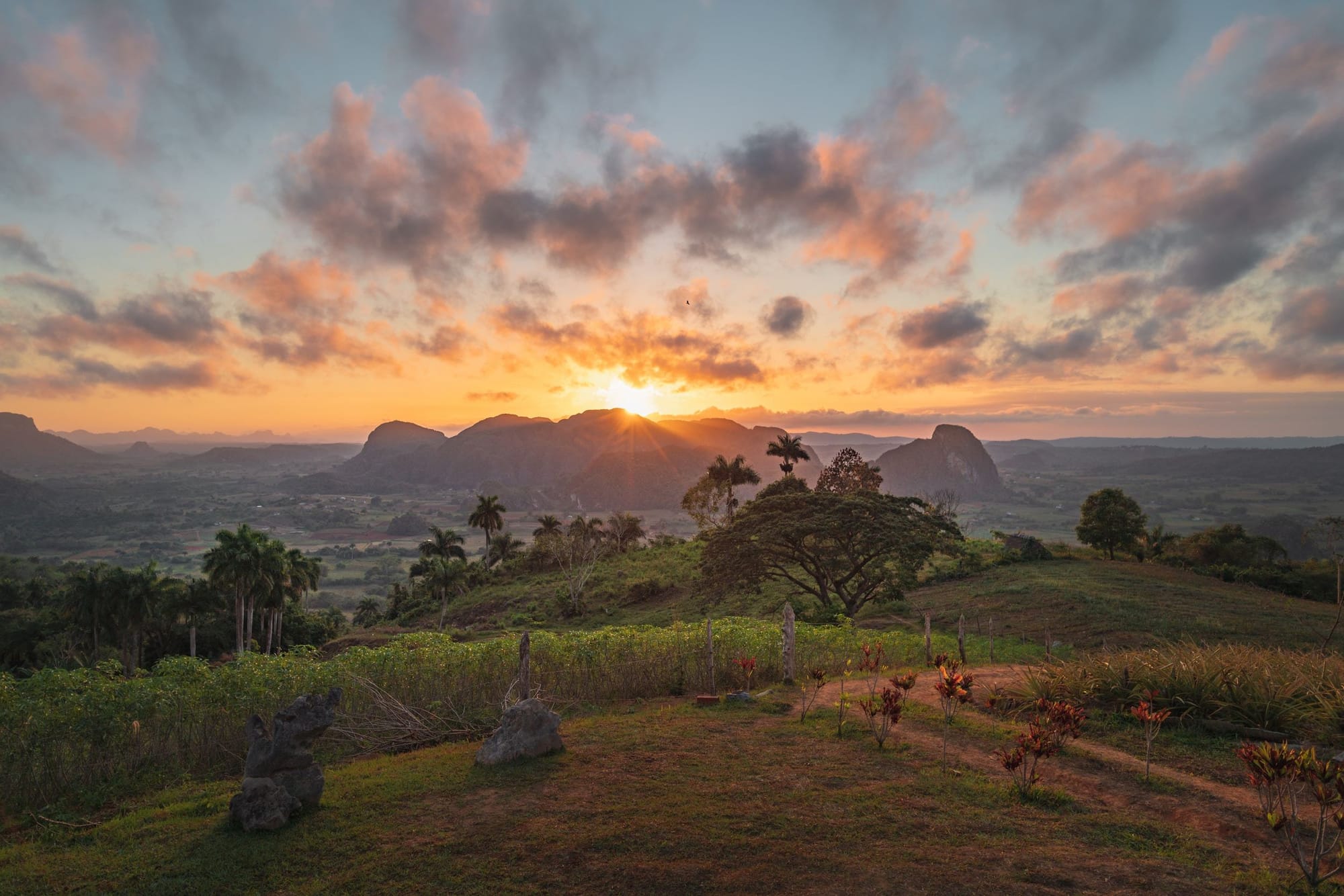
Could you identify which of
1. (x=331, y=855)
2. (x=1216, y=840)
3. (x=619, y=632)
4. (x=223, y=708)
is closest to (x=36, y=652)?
(x=223, y=708)

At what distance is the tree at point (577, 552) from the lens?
42750 millimetres

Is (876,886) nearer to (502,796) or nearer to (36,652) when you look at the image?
(502,796)

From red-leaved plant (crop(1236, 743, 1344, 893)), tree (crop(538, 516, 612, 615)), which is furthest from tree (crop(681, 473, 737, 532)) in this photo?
red-leaved plant (crop(1236, 743, 1344, 893))

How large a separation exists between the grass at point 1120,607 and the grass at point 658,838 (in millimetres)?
12163

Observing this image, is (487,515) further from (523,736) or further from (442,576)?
(523,736)

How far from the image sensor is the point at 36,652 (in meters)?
43.1

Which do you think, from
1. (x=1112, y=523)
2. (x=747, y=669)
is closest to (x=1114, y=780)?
(x=747, y=669)

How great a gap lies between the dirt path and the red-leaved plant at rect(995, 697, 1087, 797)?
0.38m

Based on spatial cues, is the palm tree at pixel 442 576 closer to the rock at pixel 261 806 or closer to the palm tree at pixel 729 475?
the palm tree at pixel 729 475

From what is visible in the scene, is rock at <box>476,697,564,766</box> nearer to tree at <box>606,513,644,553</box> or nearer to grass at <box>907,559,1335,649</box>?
grass at <box>907,559,1335,649</box>

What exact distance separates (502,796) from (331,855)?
225 centimetres

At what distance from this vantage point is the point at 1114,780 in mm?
9031

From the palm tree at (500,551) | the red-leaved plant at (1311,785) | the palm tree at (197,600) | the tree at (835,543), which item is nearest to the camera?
the red-leaved plant at (1311,785)

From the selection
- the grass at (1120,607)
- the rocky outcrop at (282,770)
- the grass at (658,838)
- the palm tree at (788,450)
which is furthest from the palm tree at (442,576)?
the grass at (658,838)
